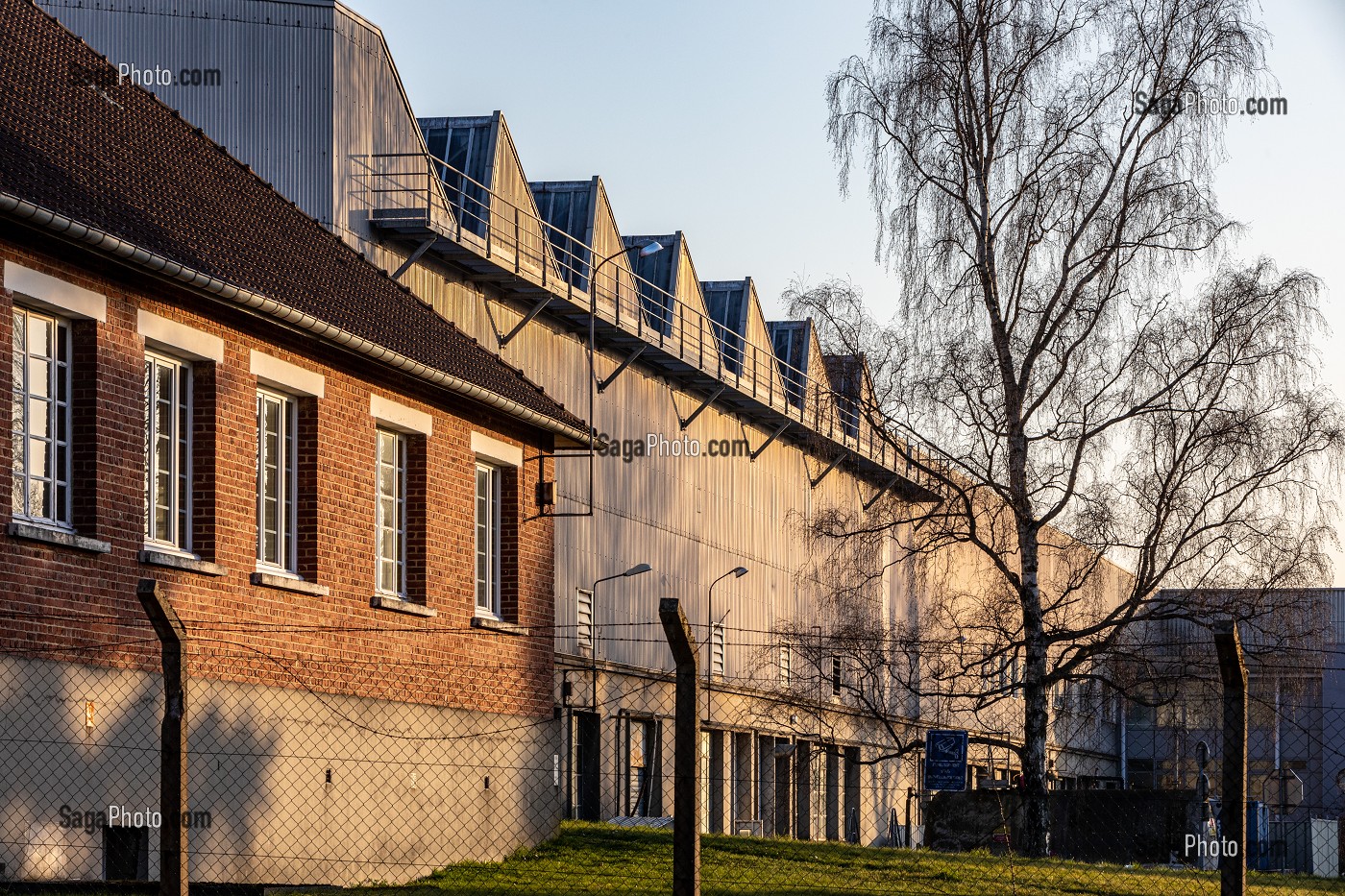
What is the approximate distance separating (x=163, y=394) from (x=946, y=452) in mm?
14979

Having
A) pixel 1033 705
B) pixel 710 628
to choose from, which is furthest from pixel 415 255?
pixel 710 628

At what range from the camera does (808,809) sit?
163 feet

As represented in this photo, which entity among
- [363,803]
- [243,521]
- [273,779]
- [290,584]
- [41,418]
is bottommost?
[363,803]

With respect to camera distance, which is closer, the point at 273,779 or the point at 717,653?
the point at 273,779

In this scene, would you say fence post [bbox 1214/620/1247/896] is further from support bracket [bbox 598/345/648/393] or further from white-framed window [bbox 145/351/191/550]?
support bracket [bbox 598/345/648/393]

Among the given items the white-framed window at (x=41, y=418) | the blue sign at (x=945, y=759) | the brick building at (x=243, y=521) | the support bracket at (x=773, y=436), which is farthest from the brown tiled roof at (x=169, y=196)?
the support bracket at (x=773, y=436)

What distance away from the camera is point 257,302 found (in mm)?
15352

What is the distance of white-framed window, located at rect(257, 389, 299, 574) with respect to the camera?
1656 cm

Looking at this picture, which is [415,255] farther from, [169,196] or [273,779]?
[273,779]

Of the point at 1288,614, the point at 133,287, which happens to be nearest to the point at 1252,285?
the point at 1288,614

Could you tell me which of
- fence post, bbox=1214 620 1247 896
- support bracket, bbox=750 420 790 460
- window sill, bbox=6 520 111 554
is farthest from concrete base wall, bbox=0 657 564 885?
support bracket, bbox=750 420 790 460

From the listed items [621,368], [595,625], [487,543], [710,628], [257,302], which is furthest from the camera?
[710,628]

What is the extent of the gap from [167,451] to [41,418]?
176 centimetres

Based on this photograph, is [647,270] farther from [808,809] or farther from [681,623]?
[681,623]
